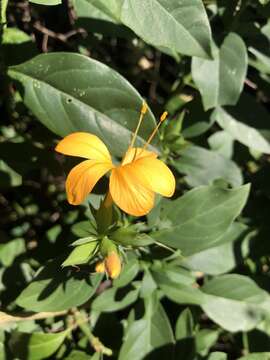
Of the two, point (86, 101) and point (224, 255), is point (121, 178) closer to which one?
point (86, 101)

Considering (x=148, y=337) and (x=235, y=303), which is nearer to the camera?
(x=148, y=337)

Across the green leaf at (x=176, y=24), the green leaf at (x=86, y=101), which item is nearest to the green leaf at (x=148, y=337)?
the green leaf at (x=86, y=101)

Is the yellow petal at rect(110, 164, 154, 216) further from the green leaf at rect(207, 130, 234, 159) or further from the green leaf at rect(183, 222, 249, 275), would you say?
the green leaf at rect(207, 130, 234, 159)

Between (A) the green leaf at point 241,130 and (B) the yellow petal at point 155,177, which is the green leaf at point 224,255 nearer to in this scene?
(A) the green leaf at point 241,130

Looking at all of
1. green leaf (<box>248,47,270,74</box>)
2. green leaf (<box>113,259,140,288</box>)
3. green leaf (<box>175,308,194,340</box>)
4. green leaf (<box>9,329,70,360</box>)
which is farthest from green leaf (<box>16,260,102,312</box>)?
green leaf (<box>248,47,270,74</box>)

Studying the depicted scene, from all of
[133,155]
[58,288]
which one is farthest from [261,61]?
[58,288]

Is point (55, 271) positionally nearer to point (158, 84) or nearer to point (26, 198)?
point (26, 198)
